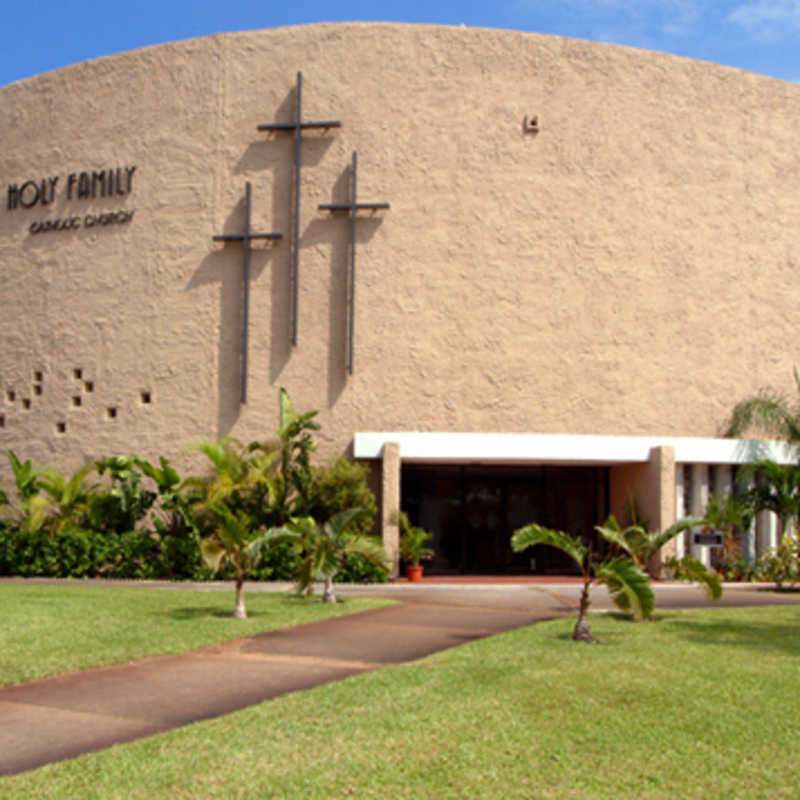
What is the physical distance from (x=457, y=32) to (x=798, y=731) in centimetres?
1899

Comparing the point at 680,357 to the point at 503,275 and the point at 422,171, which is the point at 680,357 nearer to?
the point at 503,275

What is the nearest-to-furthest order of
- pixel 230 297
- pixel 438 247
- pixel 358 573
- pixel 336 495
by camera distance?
pixel 336 495
pixel 358 573
pixel 438 247
pixel 230 297

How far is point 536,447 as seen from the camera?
66.7ft

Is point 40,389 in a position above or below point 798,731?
above

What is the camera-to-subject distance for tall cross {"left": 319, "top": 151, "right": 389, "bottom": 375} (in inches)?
824

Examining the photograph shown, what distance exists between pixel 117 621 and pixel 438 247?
40.4 ft

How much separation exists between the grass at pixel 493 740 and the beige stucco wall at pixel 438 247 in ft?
41.6

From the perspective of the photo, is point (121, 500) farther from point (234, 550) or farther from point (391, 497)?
point (234, 550)

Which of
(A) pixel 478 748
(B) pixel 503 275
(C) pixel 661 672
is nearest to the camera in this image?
(A) pixel 478 748

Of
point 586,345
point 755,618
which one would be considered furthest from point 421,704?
point 586,345

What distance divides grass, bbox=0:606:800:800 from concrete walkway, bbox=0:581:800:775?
0.46 metres

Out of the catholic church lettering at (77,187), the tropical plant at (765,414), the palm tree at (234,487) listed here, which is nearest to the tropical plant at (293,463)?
the palm tree at (234,487)

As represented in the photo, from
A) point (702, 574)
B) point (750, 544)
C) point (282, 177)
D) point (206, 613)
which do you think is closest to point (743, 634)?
point (702, 574)

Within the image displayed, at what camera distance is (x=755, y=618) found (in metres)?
12.9
